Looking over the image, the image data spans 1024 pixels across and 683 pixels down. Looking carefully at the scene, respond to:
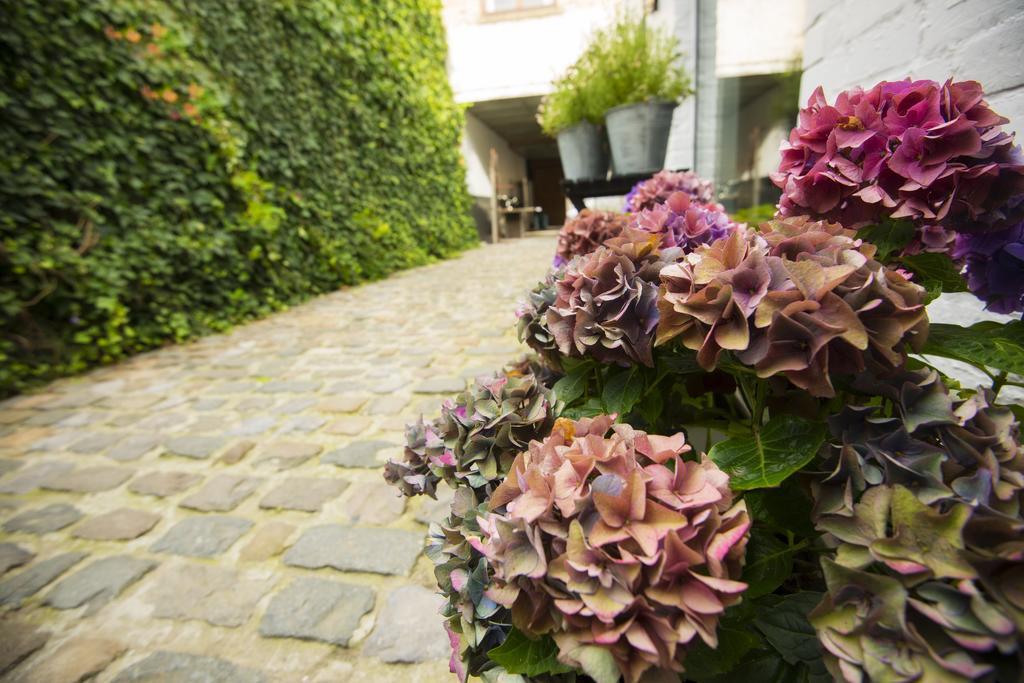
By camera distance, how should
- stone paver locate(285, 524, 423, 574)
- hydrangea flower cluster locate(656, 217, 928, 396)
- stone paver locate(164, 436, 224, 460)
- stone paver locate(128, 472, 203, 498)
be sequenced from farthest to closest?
stone paver locate(164, 436, 224, 460), stone paver locate(128, 472, 203, 498), stone paver locate(285, 524, 423, 574), hydrangea flower cluster locate(656, 217, 928, 396)

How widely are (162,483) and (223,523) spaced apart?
51 centimetres

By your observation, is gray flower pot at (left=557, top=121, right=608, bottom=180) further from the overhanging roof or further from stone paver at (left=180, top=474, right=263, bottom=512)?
the overhanging roof

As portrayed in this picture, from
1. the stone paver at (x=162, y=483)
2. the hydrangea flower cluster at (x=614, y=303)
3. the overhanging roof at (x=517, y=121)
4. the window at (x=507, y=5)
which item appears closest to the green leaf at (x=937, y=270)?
the hydrangea flower cluster at (x=614, y=303)

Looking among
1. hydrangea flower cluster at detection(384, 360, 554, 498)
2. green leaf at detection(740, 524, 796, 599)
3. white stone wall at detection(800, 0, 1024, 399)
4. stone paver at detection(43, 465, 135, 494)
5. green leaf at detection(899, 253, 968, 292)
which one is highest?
white stone wall at detection(800, 0, 1024, 399)

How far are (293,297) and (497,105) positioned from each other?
8335 mm

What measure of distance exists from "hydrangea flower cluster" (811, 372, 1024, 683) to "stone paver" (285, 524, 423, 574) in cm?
123

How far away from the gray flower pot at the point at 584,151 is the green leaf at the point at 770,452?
114 inches

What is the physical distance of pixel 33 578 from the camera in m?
1.45

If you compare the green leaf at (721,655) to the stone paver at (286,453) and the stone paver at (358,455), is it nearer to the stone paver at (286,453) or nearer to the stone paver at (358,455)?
the stone paver at (358,455)

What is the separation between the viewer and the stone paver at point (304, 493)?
1772 millimetres

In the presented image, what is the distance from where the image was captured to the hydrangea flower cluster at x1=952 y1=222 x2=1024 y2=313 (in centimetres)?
77

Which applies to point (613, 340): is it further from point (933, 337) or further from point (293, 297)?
point (293, 297)

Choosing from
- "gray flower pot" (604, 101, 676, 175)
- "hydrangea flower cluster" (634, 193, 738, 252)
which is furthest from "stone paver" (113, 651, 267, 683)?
"gray flower pot" (604, 101, 676, 175)

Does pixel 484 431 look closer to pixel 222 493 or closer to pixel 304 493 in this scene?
pixel 304 493
